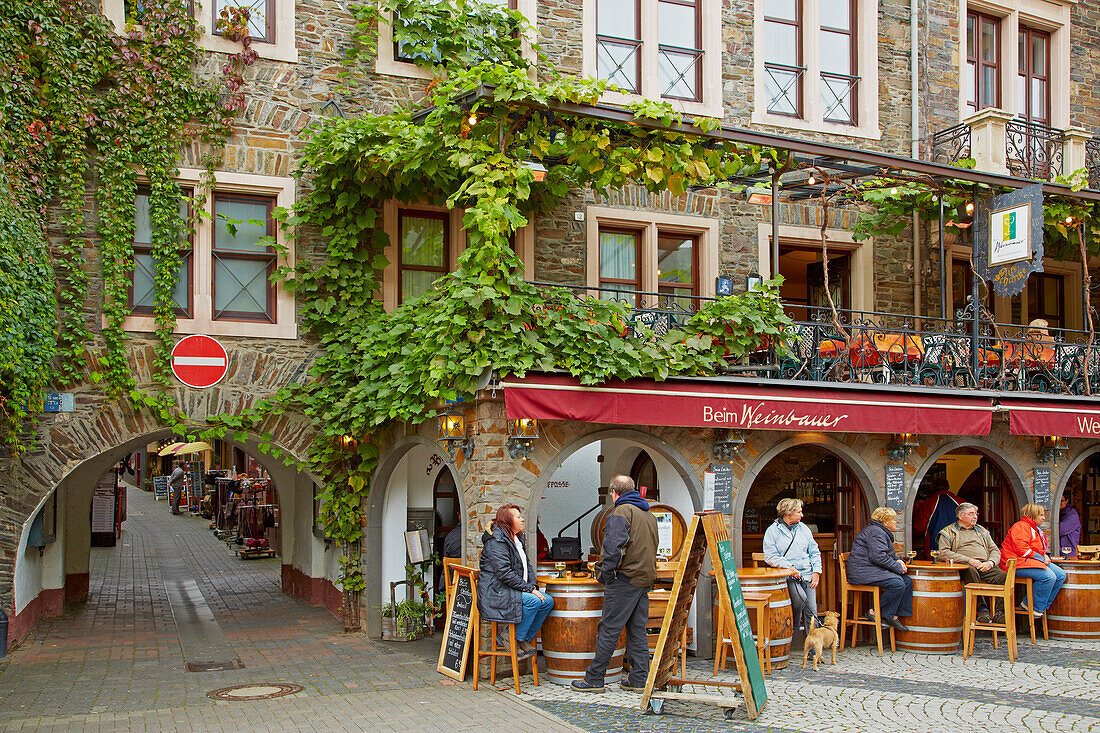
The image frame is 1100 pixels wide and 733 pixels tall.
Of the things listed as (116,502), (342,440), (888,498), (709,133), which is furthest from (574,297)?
(116,502)

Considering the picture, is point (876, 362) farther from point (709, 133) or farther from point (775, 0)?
point (775, 0)

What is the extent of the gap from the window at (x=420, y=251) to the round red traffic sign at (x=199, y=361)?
2.17 meters

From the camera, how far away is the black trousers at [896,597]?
10.7 metres

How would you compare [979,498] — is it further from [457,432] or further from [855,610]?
[457,432]

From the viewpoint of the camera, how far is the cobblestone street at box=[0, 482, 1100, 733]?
26.6 feet

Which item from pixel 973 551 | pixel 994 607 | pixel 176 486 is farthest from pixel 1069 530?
pixel 176 486

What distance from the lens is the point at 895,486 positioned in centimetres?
1191

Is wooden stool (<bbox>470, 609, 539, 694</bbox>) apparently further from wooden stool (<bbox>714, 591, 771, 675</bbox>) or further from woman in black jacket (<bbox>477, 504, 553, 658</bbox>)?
wooden stool (<bbox>714, 591, 771, 675</bbox>)

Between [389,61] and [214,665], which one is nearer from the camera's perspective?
[214,665]

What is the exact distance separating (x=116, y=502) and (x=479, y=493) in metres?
17.0

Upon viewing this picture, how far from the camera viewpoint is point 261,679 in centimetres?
1003

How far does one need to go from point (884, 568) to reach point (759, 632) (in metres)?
2.06

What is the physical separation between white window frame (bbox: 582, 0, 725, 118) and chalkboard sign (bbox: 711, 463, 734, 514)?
15.7 ft

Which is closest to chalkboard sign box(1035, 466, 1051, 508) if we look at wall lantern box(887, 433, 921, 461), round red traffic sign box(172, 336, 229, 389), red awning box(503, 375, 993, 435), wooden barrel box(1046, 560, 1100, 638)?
wooden barrel box(1046, 560, 1100, 638)
